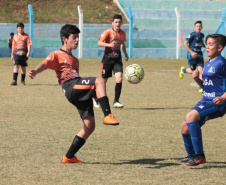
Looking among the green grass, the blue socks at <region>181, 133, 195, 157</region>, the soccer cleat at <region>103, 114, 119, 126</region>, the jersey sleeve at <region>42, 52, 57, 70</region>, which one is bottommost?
the blue socks at <region>181, 133, 195, 157</region>

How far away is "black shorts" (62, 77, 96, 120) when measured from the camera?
20.2ft

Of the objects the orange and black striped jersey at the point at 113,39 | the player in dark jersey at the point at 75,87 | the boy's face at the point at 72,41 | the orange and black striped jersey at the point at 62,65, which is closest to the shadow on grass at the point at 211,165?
the player in dark jersey at the point at 75,87

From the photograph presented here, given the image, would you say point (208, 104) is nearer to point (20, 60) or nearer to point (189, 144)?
point (189, 144)

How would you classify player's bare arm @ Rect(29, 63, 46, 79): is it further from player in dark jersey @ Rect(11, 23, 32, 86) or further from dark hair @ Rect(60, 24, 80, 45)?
player in dark jersey @ Rect(11, 23, 32, 86)

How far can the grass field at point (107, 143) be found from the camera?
19.2 feet

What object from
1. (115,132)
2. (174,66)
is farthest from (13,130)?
(174,66)

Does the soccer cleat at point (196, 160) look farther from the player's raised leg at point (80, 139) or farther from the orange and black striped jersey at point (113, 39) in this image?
the orange and black striped jersey at point (113, 39)

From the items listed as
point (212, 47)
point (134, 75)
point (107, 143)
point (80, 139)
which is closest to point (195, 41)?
point (134, 75)

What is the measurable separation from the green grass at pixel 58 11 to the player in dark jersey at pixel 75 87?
1060 inches

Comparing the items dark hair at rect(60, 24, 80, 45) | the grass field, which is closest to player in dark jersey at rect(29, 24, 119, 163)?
dark hair at rect(60, 24, 80, 45)

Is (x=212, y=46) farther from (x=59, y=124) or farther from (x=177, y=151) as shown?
(x=59, y=124)

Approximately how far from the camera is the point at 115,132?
28.7ft

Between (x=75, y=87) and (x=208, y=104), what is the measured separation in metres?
1.54

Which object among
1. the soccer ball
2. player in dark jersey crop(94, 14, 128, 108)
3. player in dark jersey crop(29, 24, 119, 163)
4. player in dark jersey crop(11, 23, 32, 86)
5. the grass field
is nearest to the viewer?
the grass field
